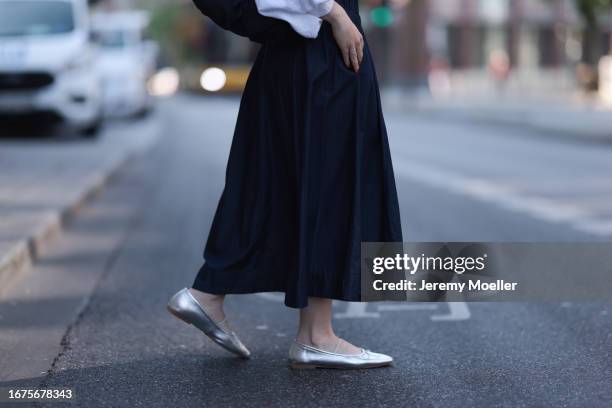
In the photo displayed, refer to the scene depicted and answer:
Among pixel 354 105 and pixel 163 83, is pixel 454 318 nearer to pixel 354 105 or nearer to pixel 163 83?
pixel 354 105

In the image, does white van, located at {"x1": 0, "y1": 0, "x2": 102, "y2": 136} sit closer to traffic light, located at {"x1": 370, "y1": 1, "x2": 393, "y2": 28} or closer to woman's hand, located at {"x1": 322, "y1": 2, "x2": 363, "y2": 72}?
woman's hand, located at {"x1": 322, "y1": 2, "x2": 363, "y2": 72}

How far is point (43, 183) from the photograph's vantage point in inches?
380

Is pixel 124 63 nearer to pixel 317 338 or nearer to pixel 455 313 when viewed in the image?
pixel 455 313

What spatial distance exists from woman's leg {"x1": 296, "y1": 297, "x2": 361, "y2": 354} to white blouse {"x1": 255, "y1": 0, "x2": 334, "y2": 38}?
3.08ft

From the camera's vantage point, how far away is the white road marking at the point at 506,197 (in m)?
7.90

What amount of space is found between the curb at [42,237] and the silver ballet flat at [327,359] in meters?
2.16

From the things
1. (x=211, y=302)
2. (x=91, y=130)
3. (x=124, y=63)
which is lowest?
(x=91, y=130)

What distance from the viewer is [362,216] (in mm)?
3762

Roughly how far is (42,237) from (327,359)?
3.50m

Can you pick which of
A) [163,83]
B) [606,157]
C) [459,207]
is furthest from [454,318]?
[163,83]

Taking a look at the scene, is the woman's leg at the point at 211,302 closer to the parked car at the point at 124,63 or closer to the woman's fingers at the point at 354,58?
the woman's fingers at the point at 354,58

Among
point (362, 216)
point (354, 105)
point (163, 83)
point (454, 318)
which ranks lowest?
point (163, 83)

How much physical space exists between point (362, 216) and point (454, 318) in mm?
1245

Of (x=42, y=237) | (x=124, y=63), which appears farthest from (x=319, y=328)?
(x=124, y=63)
